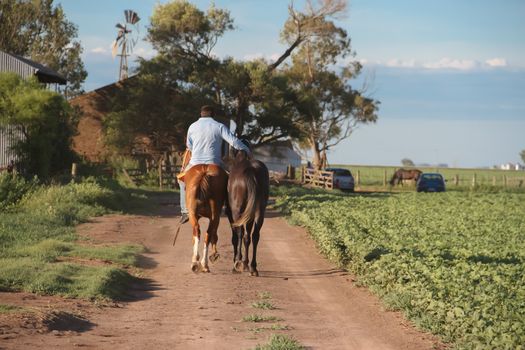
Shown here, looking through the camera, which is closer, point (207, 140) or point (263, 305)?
point (263, 305)

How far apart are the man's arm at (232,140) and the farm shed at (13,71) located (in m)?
20.2

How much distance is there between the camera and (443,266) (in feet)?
44.0

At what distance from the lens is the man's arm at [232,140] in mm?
14398

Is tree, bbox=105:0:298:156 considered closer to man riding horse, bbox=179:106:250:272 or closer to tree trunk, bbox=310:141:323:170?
tree trunk, bbox=310:141:323:170

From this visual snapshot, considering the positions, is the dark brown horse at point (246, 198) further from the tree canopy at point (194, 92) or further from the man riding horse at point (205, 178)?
the tree canopy at point (194, 92)

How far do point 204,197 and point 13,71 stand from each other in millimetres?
24992

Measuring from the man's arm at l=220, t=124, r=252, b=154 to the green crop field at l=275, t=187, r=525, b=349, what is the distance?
8.63 ft

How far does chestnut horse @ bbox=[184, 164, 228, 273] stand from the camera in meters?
14.1

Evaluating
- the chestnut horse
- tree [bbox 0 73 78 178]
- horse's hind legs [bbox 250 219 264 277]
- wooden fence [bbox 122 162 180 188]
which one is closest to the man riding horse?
the chestnut horse

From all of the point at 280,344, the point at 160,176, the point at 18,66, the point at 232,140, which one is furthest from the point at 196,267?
the point at 160,176

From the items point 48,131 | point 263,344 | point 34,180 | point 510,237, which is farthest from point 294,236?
point 48,131

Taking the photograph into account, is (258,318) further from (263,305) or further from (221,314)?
(263,305)

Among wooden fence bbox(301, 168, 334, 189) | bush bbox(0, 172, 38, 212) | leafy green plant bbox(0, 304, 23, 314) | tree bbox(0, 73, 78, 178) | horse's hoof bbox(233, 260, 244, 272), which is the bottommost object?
leafy green plant bbox(0, 304, 23, 314)

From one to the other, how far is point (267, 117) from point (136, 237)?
39250 mm
